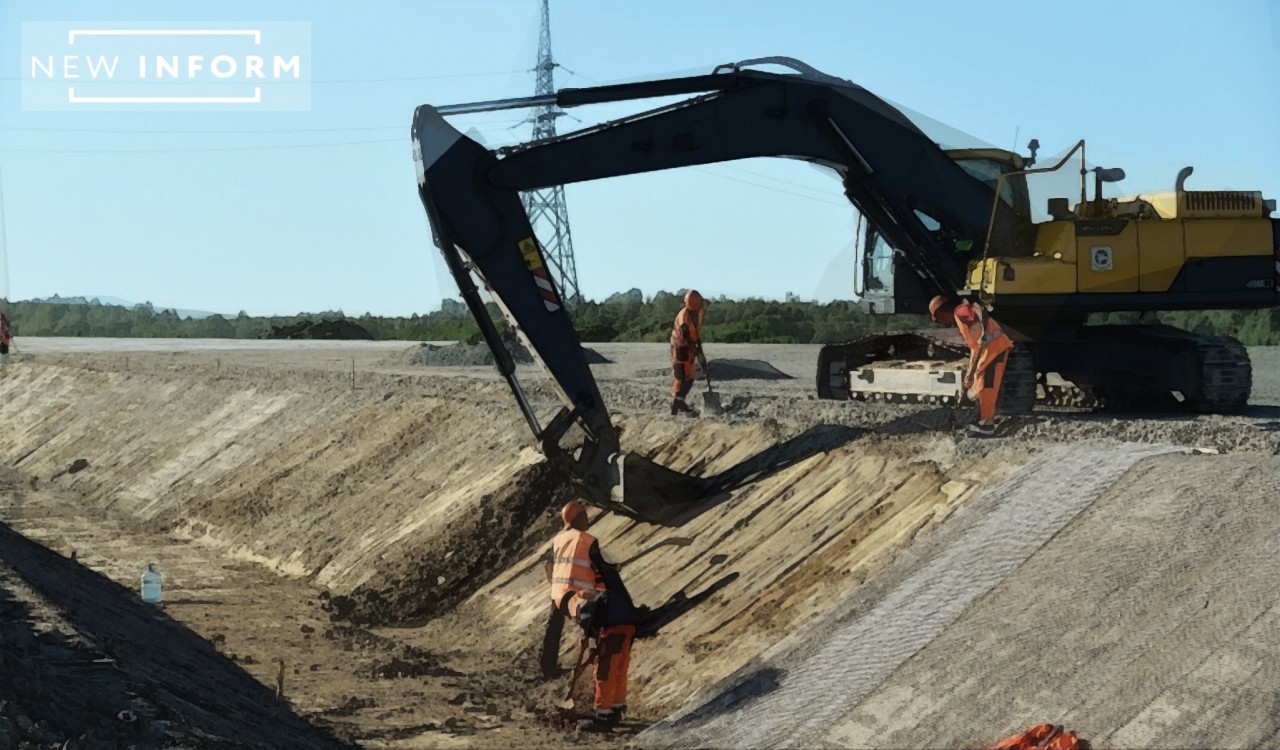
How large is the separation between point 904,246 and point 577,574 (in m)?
6.59

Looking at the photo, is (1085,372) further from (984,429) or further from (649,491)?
(649,491)

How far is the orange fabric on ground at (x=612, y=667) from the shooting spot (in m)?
10.4

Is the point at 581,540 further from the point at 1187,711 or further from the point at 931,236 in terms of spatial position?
the point at 931,236

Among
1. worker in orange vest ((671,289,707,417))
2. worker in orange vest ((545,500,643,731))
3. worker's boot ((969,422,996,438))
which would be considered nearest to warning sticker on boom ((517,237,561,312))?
worker in orange vest ((671,289,707,417))

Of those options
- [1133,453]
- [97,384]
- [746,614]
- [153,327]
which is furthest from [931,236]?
[153,327]

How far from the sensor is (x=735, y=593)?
11.7 m

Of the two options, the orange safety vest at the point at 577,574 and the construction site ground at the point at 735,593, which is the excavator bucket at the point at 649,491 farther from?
the orange safety vest at the point at 577,574

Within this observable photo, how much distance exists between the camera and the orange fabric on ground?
10.4 metres

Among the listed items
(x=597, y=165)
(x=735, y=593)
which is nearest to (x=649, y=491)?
(x=735, y=593)

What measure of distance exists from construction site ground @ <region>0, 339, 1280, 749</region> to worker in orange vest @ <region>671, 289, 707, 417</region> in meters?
0.39

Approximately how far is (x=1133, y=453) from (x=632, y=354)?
1178 inches

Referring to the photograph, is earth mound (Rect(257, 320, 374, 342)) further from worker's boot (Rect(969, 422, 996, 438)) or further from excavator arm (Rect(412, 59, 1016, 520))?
worker's boot (Rect(969, 422, 996, 438))

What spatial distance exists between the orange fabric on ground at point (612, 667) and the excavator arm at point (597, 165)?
3.46 m

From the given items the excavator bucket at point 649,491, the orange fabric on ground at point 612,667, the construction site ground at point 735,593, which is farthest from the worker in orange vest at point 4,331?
the orange fabric on ground at point 612,667
